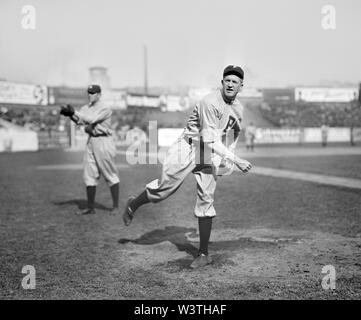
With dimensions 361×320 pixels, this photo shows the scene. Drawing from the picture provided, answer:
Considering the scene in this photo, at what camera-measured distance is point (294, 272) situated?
164 inches

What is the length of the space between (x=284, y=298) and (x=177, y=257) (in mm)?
1570

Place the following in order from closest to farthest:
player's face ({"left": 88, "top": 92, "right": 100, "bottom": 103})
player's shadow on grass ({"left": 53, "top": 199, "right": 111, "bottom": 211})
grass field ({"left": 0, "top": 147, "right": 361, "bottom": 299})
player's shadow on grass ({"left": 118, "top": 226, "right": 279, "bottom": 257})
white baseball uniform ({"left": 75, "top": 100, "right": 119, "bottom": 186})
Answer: grass field ({"left": 0, "top": 147, "right": 361, "bottom": 299}) → player's shadow on grass ({"left": 118, "top": 226, "right": 279, "bottom": 257}) → player's face ({"left": 88, "top": 92, "right": 100, "bottom": 103}) → white baseball uniform ({"left": 75, "top": 100, "right": 119, "bottom": 186}) → player's shadow on grass ({"left": 53, "top": 199, "right": 111, "bottom": 211})

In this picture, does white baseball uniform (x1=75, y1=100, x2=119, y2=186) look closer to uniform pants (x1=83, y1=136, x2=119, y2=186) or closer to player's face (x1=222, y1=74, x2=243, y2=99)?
uniform pants (x1=83, y1=136, x2=119, y2=186)

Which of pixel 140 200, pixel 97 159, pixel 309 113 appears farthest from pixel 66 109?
pixel 309 113

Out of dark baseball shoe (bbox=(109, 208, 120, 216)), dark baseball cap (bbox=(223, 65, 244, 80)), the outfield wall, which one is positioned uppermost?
dark baseball cap (bbox=(223, 65, 244, 80))

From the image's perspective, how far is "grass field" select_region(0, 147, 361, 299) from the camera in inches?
146

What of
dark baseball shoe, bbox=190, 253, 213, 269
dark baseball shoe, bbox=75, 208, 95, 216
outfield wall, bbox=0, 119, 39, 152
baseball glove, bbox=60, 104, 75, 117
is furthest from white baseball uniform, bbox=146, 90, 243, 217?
outfield wall, bbox=0, 119, 39, 152

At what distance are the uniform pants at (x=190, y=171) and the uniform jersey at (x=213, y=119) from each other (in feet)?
0.53

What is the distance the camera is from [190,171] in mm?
4609

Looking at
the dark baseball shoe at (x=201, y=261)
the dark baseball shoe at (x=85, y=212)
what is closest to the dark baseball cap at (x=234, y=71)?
the dark baseball shoe at (x=201, y=261)

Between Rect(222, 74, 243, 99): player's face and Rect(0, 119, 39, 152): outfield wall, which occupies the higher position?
Rect(222, 74, 243, 99): player's face

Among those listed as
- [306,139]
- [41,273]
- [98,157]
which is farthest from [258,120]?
[41,273]

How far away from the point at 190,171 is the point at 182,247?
3.63 feet

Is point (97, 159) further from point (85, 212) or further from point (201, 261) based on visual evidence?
point (201, 261)
